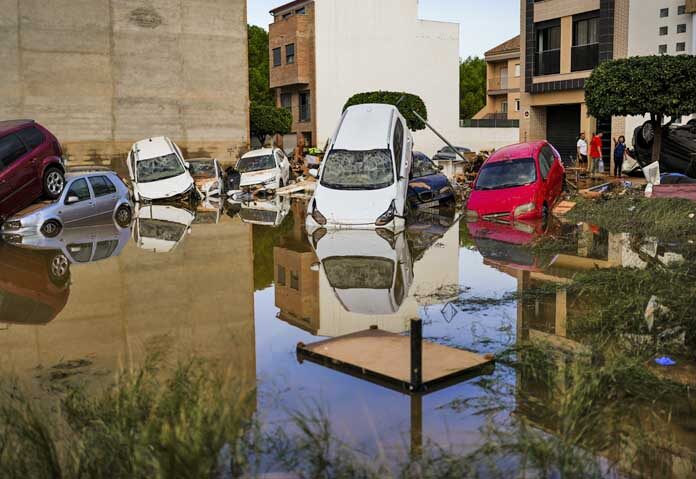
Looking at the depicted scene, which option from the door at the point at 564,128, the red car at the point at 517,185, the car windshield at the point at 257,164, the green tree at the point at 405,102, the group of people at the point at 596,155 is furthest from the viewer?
the green tree at the point at 405,102

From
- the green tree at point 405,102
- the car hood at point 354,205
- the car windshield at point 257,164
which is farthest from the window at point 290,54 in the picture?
the car hood at point 354,205

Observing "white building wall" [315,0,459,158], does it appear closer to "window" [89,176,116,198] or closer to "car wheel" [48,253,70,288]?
"window" [89,176,116,198]

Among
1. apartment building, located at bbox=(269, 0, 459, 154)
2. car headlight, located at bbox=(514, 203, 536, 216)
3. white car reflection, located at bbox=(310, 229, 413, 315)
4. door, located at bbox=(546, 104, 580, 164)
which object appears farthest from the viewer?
apartment building, located at bbox=(269, 0, 459, 154)

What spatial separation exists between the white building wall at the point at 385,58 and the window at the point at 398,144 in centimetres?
3378

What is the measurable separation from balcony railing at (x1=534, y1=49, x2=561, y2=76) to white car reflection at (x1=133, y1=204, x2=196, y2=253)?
1946cm

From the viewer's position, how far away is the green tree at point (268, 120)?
176ft

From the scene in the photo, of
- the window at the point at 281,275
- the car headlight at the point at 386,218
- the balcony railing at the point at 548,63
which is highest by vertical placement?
the balcony railing at the point at 548,63

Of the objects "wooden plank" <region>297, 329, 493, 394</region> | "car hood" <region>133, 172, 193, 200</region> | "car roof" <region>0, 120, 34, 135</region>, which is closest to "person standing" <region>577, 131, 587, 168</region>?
"car hood" <region>133, 172, 193, 200</region>

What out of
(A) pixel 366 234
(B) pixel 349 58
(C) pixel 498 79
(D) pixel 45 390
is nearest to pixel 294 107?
(B) pixel 349 58

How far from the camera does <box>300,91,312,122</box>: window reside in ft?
183

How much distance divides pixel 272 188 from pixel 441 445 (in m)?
26.6

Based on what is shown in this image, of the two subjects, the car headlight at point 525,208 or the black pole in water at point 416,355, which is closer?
the black pole in water at point 416,355

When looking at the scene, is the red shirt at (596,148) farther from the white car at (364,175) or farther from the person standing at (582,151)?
the white car at (364,175)

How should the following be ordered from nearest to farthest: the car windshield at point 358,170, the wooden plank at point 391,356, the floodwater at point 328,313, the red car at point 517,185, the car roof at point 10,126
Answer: the floodwater at point 328,313 < the wooden plank at point 391,356 < the car roof at point 10,126 < the car windshield at point 358,170 < the red car at point 517,185
